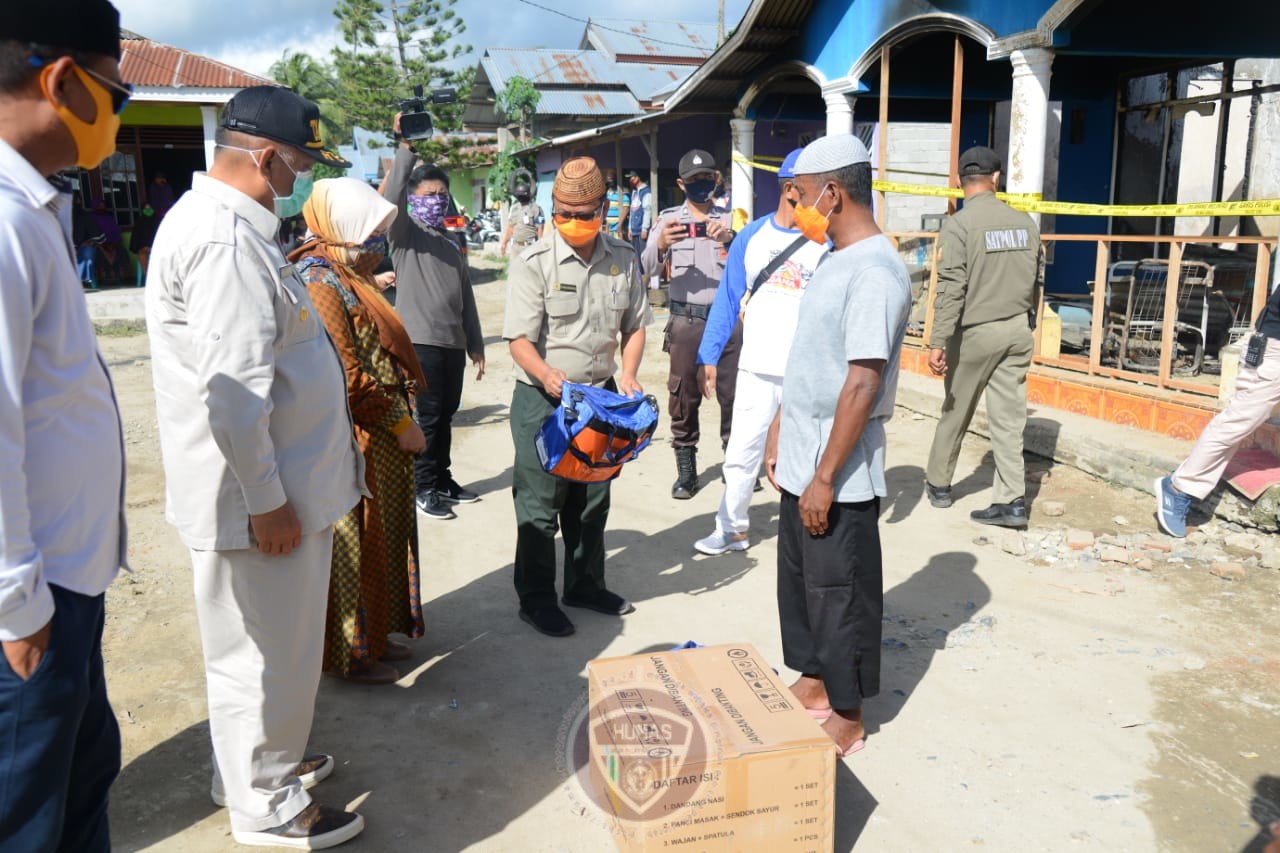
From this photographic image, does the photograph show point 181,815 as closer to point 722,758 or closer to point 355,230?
point 722,758

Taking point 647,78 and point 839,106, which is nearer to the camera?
point 839,106

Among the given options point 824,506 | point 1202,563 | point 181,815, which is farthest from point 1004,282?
point 181,815

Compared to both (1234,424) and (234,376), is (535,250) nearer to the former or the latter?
(234,376)

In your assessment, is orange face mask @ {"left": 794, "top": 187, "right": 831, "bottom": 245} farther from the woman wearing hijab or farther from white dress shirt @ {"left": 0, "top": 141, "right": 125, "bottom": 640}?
white dress shirt @ {"left": 0, "top": 141, "right": 125, "bottom": 640}

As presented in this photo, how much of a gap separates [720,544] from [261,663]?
2.94 m

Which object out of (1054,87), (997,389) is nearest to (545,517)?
(997,389)

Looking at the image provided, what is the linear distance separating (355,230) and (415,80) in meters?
34.6

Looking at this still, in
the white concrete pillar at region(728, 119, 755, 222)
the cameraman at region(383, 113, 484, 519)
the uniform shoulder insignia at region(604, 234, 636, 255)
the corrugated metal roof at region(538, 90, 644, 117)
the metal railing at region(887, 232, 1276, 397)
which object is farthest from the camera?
the corrugated metal roof at region(538, 90, 644, 117)

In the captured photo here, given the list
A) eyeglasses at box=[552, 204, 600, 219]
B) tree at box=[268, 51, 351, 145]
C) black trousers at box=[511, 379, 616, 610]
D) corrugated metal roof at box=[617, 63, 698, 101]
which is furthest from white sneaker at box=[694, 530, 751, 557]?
tree at box=[268, 51, 351, 145]

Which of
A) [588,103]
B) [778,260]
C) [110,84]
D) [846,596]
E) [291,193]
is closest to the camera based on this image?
[110,84]

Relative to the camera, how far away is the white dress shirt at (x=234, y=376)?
2.32 metres

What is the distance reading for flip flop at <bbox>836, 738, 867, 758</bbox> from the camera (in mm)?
3193

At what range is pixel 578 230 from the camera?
3969 millimetres

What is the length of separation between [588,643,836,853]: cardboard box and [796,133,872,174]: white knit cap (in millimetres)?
1625
